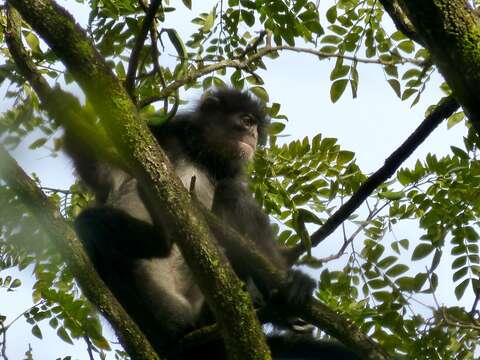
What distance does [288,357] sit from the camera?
5961 mm

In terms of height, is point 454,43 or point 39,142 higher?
point 39,142

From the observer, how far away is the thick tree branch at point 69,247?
412 cm

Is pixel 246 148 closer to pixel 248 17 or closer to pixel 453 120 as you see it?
pixel 248 17

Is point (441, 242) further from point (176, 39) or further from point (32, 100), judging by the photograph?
point (32, 100)

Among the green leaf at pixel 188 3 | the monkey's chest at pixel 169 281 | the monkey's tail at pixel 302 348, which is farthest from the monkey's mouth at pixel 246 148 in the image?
the monkey's tail at pixel 302 348

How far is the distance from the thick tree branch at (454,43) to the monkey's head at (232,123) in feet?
16.8

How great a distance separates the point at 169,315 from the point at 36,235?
1400 millimetres

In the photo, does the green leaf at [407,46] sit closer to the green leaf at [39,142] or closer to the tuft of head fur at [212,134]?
the tuft of head fur at [212,134]

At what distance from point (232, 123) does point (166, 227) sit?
3688 millimetres

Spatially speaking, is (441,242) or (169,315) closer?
(441,242)

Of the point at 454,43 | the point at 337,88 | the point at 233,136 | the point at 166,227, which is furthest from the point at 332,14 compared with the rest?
the point at 454,43

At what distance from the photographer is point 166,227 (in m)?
4.71

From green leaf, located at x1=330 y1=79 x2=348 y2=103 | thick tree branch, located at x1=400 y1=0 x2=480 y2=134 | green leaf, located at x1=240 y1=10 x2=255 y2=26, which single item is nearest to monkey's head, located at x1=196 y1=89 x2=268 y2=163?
green leaf, located at x1=330 y1=79 x2=348 y2=103

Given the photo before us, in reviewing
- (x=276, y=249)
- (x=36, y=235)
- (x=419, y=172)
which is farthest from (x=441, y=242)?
(x=36, y=235)
